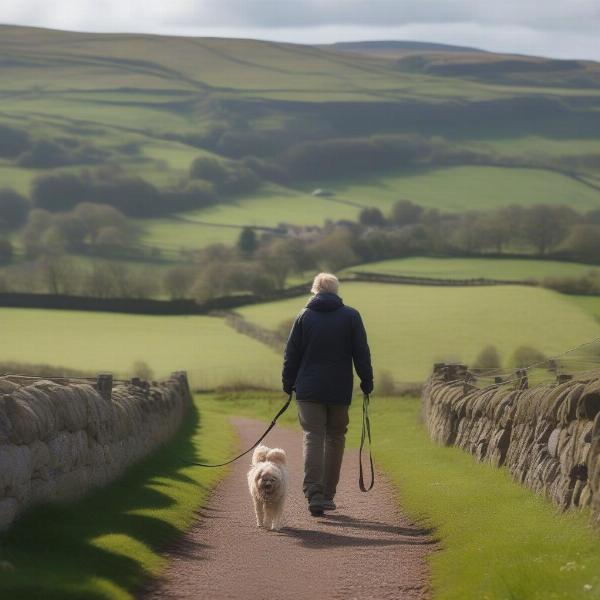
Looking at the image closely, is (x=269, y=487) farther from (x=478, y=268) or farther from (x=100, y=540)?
(x=478, y=268)

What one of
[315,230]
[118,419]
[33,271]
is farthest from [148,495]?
[315,230]

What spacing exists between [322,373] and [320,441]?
74 centimetres

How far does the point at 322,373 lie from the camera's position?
14781 millimetres

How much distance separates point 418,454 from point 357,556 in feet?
35.8

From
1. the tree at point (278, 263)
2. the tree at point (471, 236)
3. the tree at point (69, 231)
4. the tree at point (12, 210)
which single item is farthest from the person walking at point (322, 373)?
the tree at point (12, 210)

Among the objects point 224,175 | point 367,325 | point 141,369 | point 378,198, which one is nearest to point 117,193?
point 224,175

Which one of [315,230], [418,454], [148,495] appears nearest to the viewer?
[148,495]

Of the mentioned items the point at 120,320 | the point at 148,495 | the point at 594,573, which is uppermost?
the point at 594,573

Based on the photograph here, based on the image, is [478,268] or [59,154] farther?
[59,154]

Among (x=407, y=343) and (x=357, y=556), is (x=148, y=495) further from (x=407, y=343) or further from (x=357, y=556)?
(x=407, y=343)

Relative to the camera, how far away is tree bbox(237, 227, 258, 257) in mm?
120562

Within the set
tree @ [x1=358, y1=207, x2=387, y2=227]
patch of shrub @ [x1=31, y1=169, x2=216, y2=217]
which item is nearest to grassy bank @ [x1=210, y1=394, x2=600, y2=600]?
tree @ [x1=358, y1=207, x2=387, y2=227]

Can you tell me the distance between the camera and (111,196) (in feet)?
521

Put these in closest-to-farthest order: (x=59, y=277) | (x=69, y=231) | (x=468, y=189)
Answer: (x=59, y=277) < (x=69, y=231) < (x=468, y=189)
